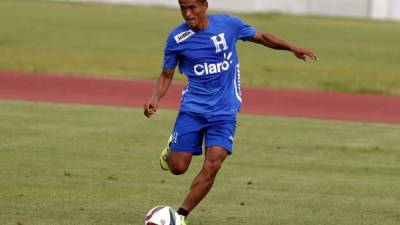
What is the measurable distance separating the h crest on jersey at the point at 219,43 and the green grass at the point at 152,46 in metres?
18.7

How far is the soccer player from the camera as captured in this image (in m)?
10.3

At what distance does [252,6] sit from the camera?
6025 centimetres

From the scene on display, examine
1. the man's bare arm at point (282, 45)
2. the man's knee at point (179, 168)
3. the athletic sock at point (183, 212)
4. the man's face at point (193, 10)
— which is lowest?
the athletic sock at point (183, 212)

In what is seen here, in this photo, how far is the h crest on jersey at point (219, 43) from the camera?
10.5 meters

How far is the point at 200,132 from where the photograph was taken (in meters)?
10.6

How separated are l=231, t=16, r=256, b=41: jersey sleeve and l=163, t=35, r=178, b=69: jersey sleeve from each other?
0.65 metres

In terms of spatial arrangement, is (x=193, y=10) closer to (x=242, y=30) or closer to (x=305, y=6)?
(x=242, y=30)

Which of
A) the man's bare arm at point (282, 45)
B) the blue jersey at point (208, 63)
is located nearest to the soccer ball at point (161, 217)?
the blue jersey at point (208, 63)

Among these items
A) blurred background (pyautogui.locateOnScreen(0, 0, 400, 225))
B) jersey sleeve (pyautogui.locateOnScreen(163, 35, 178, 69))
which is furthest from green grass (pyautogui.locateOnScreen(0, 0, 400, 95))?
jersey sleeve (pyautogui.locateOnScreen(163, 35, 178, 69))

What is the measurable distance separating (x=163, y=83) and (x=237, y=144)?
22.9 ft

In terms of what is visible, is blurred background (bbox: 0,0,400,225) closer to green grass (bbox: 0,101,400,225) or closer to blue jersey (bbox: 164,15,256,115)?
green grass (bbox: 0,101,400,225)

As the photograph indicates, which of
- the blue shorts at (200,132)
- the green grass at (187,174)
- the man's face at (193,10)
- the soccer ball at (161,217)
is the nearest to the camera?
the soccer ball at (161,217)

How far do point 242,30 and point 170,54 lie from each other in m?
0.77

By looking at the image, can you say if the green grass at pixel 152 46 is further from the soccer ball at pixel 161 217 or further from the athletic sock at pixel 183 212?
the soccer ball at pixel 161 217
